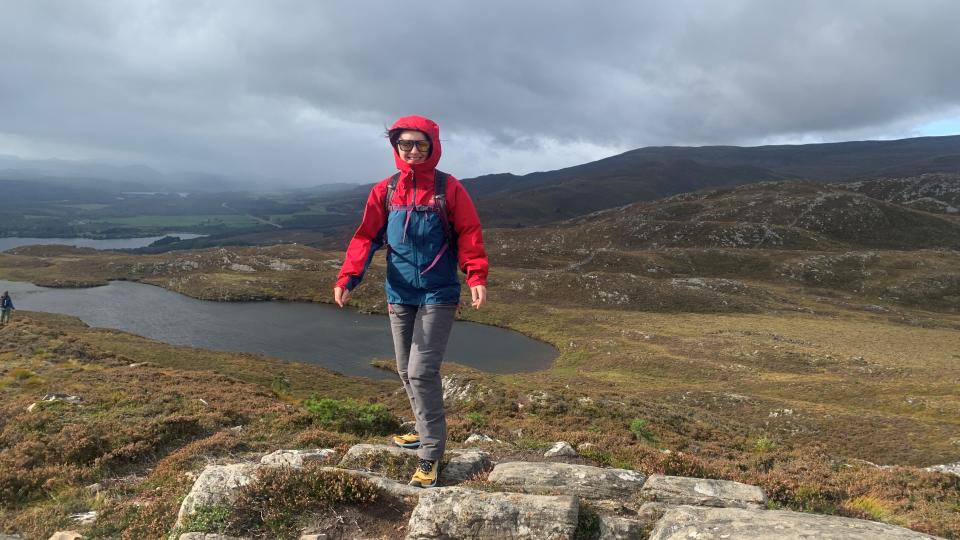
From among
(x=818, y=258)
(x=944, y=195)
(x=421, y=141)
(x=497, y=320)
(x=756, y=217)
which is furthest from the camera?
(x=944, y=195)

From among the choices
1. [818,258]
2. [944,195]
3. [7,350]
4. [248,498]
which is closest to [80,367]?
[7,350]

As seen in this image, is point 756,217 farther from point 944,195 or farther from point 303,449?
point 303,449

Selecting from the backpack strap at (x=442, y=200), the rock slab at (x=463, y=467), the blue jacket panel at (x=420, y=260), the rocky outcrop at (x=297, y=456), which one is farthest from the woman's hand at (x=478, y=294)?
the rocky outcrop at (x=297, y=456)

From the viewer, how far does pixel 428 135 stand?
7680mm

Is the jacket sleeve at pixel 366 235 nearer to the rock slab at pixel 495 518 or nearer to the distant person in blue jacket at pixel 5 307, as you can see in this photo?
the rock slab at pixel 495 518

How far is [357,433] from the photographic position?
40.8 ft

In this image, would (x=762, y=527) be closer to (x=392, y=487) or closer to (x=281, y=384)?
(x=392, y=487)

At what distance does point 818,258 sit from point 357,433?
124 metres

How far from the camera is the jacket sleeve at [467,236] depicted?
24.5ft

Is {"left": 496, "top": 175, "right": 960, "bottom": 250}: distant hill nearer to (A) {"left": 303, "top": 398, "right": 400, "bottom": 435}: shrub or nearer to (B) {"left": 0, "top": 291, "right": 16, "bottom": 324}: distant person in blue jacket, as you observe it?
(B) {"left": 0, "top": 291, "right": 16, "bottom": 324}: distant person in blue jacket

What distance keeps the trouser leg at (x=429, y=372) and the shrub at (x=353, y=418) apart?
5.31 m

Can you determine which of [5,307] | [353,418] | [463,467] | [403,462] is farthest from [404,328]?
[5,307]

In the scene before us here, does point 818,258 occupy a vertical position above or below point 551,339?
above

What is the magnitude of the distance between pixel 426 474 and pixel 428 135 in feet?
18.1
